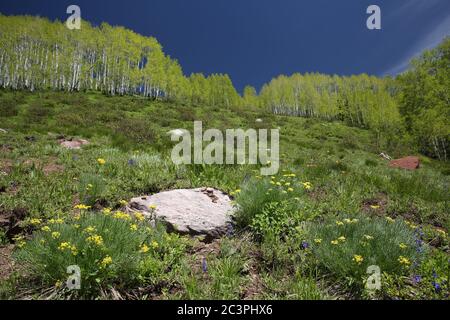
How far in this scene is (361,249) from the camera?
3273 mm

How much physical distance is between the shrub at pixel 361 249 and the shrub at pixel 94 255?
1.81 m

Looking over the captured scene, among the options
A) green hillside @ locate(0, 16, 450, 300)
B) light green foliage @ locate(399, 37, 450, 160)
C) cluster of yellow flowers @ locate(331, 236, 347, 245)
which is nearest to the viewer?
green hillside @ locate(0, 16, 450, 300)

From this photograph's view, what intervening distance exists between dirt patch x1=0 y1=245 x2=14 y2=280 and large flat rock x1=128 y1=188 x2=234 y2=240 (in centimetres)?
163

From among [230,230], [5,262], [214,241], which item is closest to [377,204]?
[230,230]

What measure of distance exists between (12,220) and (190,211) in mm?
2625

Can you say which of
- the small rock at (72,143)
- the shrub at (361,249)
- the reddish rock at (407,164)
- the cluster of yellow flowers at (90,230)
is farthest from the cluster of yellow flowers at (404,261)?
the reddish rock at (407,164)

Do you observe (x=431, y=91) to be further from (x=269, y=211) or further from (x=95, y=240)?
(x=95, y=240)

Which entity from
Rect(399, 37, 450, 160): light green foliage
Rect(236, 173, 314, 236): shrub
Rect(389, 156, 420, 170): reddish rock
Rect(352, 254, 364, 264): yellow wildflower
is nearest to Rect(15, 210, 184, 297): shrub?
Rect(236, 173, 314, 236): shrub

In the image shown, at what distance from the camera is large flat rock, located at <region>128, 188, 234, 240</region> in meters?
4.29

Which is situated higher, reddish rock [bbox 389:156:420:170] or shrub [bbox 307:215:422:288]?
reddish rock [bbox 389:156:420:170]

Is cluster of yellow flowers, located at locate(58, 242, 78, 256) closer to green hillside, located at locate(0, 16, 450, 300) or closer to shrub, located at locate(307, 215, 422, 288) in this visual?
green hillside, located at locate(0, 16, 450, 300)

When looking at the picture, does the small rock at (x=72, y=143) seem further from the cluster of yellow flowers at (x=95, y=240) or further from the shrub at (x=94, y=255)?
the cluster of yellow flowers at (x=95, y=240)
